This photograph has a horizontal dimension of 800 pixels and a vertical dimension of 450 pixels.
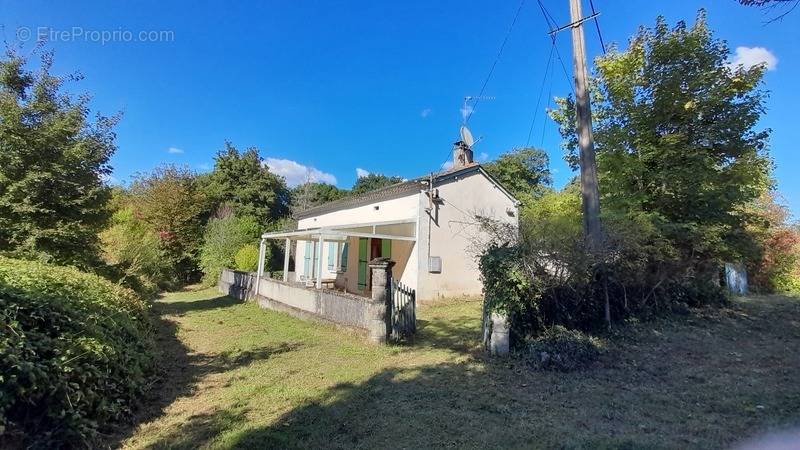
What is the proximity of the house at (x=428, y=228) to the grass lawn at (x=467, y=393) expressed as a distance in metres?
5.72

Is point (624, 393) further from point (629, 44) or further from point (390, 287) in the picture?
point (629, 44)

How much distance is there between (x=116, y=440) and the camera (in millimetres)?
3957

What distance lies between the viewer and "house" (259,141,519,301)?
14.2m

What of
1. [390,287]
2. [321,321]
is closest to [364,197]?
[321,321]

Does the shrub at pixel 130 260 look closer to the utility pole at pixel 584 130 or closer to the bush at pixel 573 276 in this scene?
the bush at pixel 573 276

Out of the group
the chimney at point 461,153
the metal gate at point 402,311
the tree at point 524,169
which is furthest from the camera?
the tree at point 524,169

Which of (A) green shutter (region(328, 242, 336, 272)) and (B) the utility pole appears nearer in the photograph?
(B) the utility pole

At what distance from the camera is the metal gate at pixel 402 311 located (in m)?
8.07

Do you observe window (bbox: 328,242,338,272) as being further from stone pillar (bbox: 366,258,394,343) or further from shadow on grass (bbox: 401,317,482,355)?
stone pillar (bbox: 366,258,394,343)

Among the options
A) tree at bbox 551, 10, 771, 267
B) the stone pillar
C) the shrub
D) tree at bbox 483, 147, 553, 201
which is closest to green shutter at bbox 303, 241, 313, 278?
the shrub

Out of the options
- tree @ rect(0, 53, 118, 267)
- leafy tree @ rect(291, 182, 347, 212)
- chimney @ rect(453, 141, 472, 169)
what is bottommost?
tree @ rect(0, 53, 118, 267)

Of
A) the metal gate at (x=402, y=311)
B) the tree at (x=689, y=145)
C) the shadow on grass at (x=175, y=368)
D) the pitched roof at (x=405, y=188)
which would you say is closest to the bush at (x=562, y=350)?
the metal gate at (x=402, y=311)

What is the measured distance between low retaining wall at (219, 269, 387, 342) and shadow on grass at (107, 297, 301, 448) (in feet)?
4.61

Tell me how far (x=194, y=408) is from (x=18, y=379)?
6.31 ft
